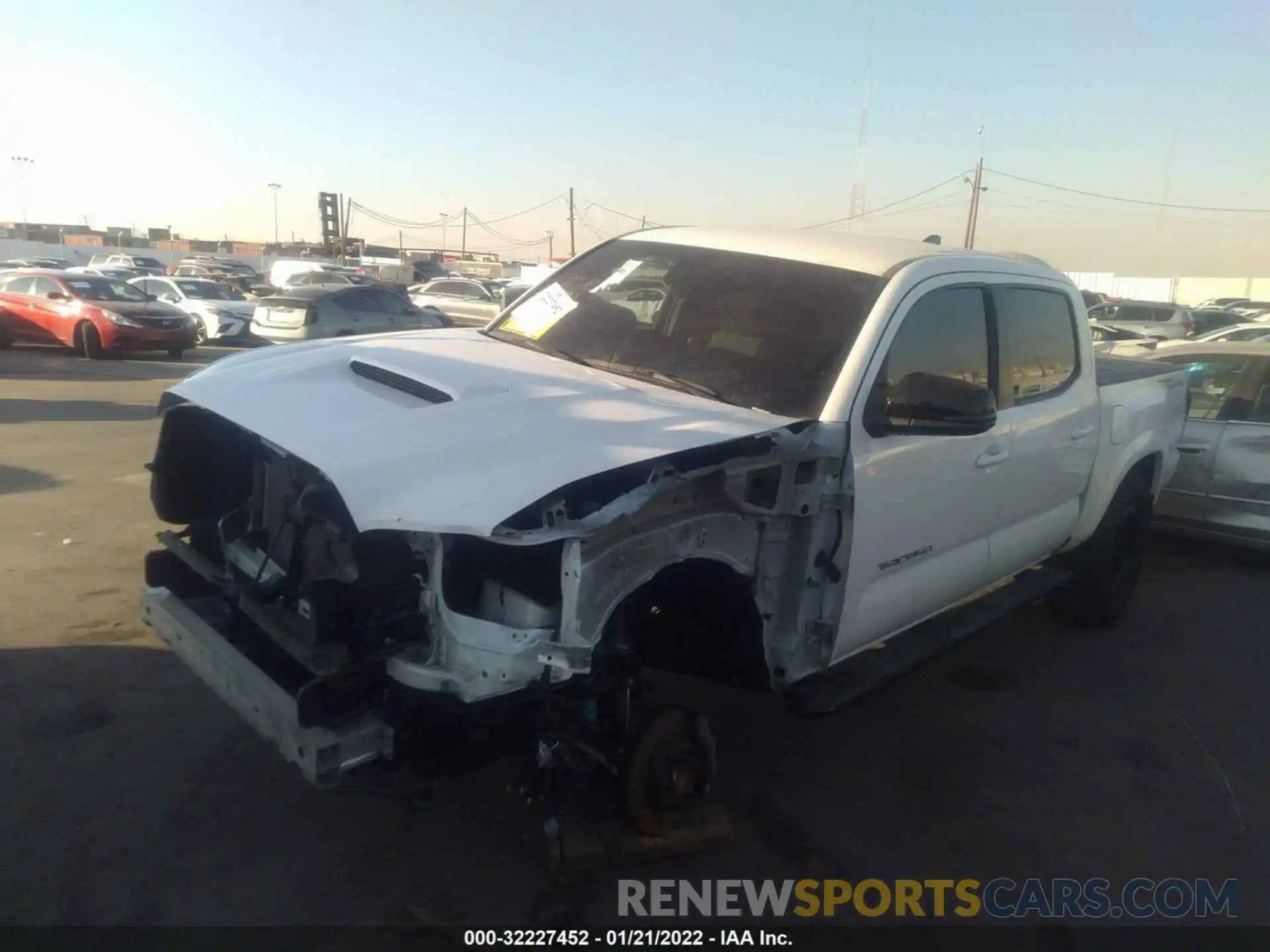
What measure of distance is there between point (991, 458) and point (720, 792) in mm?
1735

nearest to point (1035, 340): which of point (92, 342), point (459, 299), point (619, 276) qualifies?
point (619, 276)

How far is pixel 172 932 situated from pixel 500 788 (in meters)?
1.18

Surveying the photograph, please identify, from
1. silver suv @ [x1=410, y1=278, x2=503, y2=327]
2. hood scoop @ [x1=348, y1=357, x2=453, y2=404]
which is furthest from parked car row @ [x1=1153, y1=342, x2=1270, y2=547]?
silver suv @ [x1=410, y1=278, x2=503, y2=327]

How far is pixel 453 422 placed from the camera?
293cm

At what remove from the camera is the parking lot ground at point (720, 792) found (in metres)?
3.09

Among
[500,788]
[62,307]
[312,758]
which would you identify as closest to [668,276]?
[500,788]

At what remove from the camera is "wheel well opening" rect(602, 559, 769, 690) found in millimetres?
3189

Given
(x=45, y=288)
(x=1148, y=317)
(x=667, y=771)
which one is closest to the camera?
(x=667, y=771)

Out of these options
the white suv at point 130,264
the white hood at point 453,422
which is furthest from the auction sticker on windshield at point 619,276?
the white suv at point 130,264

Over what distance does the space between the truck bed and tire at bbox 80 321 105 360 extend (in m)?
16.5

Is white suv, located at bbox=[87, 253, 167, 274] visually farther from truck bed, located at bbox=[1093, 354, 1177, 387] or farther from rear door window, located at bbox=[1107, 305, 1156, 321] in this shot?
truck bed, located at bbox=[1093, 354, 1177, 387]

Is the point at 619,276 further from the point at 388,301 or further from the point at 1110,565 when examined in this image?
the point at 388,301

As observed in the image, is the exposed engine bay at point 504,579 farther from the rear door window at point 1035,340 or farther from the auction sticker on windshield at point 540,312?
the rear door window at point 1035,340

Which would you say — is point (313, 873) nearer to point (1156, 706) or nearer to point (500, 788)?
point (500, 788)
